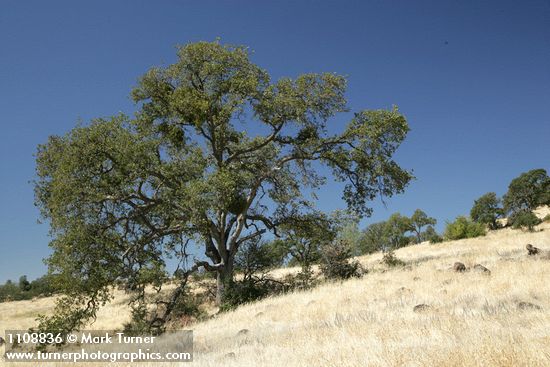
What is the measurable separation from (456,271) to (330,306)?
17.8 ft

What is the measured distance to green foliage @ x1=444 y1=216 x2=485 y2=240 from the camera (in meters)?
55.3

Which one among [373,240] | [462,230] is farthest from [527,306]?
[373,240]

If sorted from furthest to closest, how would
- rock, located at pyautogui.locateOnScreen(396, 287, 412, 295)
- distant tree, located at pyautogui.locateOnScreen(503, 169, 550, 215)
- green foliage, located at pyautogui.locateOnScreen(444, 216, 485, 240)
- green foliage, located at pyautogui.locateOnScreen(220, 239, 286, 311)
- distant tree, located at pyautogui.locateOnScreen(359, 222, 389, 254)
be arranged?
distant tree, located at pyautogui.locateOnScreen(359, 222, 389, 254) → distant tree, located at pyautogui.locateOnScreen(503, 169, 550, 215) → green foliage, located at pyautogui.locateOnScreen(444, 216, 485, 240) → green foliage, located at pyautogui.locateOnScreen(220, 239, 286, 311) → rock, located at pyautogui.locateOnScreen(396, 287, 412, 295)

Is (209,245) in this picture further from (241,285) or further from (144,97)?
(144,97)

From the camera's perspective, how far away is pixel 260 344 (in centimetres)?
820

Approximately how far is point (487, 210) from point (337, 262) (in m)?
54.0

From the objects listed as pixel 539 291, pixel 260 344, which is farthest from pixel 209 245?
pixel 539 291

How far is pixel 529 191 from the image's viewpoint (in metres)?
61.1

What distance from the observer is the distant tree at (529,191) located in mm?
60344

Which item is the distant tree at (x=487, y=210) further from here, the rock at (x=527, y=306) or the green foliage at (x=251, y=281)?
the rock at (x=527, y=306)

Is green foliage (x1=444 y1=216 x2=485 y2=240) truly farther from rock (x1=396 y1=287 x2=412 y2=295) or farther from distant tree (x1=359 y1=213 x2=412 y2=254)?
rock (x1=396 y1=287 x2=412 y2=295)

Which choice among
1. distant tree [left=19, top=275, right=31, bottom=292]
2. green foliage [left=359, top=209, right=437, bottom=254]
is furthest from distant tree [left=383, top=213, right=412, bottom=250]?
distant tree [left=19, top=275, right=31, bottom=292]

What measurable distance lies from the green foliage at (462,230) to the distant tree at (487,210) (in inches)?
244

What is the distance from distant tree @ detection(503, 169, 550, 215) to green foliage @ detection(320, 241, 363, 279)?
1904 inches
